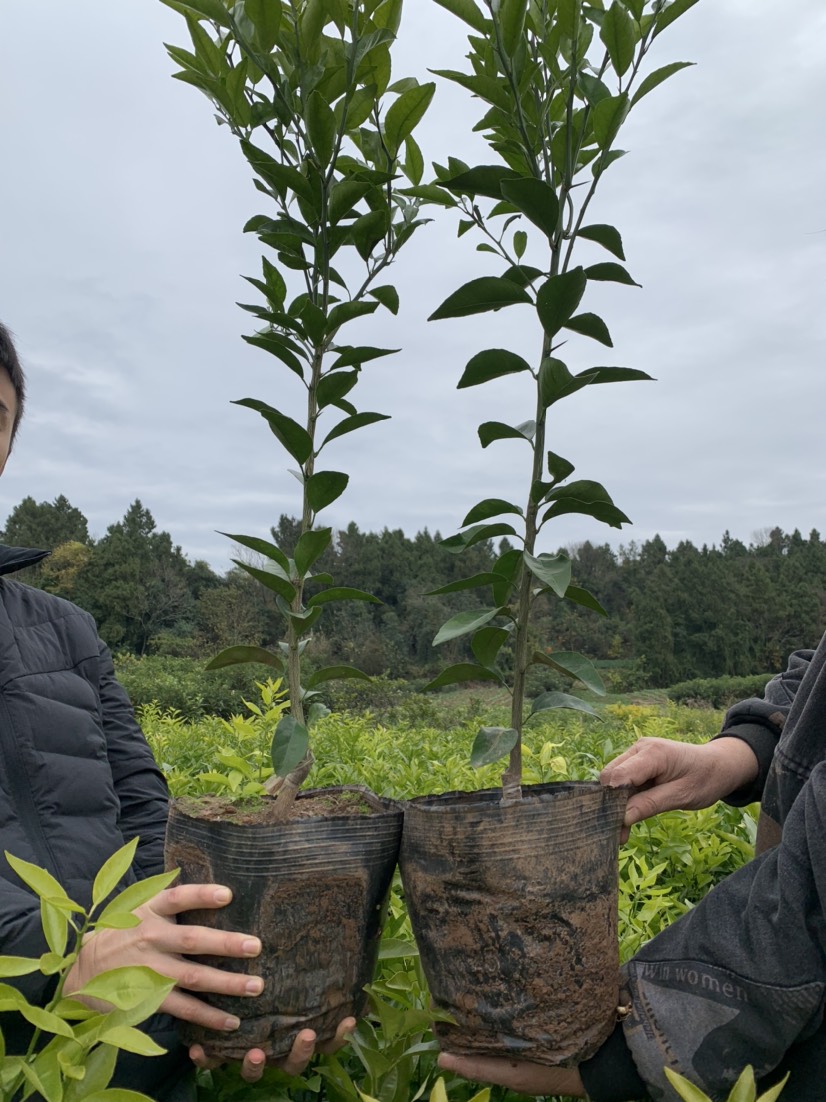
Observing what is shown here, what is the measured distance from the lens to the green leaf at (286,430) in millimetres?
1203

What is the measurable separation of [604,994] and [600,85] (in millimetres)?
1229

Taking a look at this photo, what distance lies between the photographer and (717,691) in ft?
87.9

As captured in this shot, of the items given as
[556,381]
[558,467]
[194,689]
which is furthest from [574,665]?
[194,689]

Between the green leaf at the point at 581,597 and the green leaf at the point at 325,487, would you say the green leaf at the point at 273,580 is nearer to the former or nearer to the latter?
the green leaf at the point at 325,487

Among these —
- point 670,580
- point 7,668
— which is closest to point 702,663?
point 670,580

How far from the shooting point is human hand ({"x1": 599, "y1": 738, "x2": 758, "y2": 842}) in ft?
4.52

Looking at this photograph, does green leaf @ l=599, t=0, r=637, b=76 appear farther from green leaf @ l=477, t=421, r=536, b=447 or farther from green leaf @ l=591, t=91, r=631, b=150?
green leaf @ l=477, t=421, r=536, b=447

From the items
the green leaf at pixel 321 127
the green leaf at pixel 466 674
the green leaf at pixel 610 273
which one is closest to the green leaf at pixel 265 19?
the green leaf at pixel 321 127

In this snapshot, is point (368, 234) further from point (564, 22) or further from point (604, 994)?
point (604, 994)

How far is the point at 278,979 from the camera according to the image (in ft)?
3.38

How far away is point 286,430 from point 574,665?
53cm

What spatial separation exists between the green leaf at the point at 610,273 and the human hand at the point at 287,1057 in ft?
3.45

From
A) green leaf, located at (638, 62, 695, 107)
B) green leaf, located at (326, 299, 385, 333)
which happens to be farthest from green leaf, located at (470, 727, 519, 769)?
green leaf, located at (638, 62, 695, 107)

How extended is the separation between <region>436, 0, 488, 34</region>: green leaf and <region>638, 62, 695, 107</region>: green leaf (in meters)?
0.24
